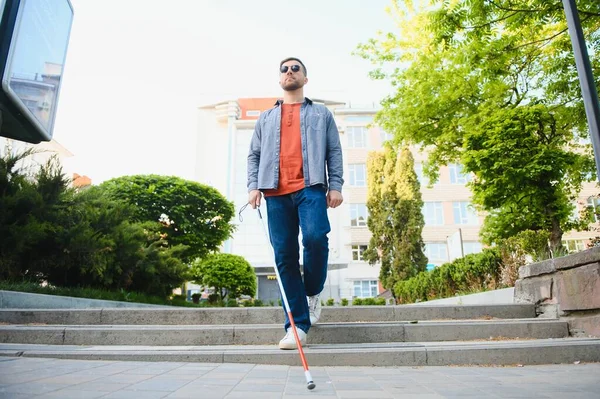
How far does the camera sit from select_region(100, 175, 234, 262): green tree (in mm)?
16406

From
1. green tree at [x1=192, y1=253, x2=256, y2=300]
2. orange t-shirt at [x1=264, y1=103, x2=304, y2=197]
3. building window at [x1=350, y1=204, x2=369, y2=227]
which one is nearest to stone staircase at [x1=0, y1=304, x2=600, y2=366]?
orange t-shirt at [x1=264, y1=103, x2=304, y2=197]

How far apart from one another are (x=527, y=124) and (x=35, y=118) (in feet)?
29.9

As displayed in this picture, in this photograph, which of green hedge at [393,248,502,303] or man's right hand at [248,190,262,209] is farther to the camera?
green hedge at [393,248,502,303]

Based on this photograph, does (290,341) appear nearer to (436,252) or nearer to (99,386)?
(99,386)

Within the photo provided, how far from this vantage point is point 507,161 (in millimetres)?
8609

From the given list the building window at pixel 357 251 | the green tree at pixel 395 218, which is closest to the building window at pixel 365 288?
the building window at pixel 357 251

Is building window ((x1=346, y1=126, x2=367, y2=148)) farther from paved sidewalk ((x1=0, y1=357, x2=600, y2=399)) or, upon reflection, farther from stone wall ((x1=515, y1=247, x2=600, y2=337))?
paved sidewalk ((x1=0, y1=357, x2=600, y2=399))

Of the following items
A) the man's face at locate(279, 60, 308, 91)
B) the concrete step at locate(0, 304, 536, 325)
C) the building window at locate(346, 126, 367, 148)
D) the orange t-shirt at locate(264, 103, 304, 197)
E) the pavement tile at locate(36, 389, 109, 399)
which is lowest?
the pavement tile at locate(36, 389, 109, 399)

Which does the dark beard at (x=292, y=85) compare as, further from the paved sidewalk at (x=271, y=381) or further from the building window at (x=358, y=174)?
the building window at (x=358, y=174)

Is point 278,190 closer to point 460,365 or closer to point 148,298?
point 460,365

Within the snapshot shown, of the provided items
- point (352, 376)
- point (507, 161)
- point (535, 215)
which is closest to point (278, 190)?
point (352, 376)

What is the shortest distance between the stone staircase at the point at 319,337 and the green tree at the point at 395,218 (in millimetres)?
16183

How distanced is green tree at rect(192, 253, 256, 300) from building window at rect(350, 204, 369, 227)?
14346mm

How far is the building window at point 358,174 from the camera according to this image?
32.9 meters
